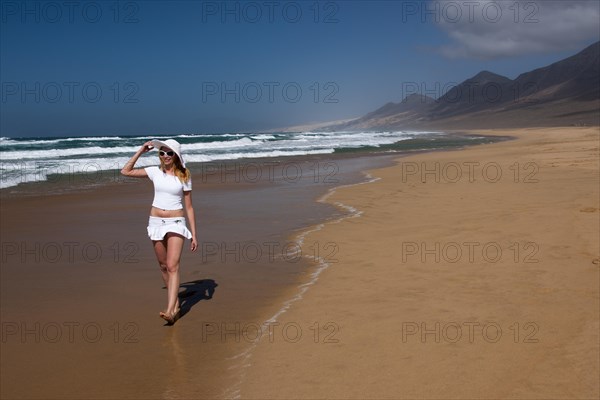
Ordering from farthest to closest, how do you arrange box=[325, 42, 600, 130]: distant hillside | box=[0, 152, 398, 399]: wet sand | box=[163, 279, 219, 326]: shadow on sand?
box=[325, 42, 600, 130]: distant hillside
box=[163, 279, 219, 326]: shadow on sand
box=[0, 152, 398, 399]: wet sand

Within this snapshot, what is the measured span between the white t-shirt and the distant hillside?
77514 millimetres

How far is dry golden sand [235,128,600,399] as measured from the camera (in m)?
3.40

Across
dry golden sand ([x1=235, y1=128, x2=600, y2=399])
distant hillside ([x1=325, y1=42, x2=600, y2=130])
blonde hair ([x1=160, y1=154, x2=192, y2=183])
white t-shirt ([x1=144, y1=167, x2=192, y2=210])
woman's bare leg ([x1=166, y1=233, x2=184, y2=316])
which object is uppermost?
distant hillside ([x1=325, y1=42, x2=600, y2=130])

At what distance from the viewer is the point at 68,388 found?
3539 millimetres

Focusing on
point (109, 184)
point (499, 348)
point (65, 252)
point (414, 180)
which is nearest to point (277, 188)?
point (414, 180)

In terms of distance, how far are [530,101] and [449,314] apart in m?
132

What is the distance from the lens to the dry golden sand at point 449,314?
3402 mm

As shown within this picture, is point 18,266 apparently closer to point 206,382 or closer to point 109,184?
point 206,382

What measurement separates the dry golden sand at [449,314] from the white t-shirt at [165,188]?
153 centimetres

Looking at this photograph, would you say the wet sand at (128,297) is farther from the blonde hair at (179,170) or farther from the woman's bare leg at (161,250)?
the blonde hair at (179,170)

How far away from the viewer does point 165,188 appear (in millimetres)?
4719

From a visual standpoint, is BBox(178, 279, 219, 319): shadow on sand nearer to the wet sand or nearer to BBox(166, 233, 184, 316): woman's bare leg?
the wet sand

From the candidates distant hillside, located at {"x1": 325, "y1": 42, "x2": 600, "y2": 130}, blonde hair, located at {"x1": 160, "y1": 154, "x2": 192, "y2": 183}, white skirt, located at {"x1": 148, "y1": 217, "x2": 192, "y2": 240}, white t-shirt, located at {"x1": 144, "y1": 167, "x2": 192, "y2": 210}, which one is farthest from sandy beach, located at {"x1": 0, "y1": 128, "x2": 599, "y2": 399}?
distant hillside, located at {"x1": 325, "y1": 42, "x2": 600, "y2": 130}

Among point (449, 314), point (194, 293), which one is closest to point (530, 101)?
point (449, 314)
